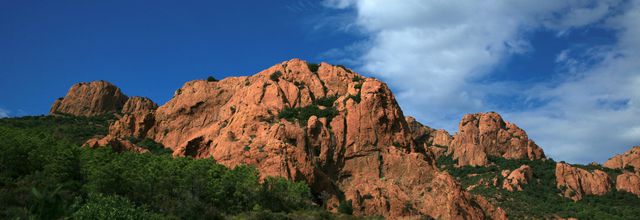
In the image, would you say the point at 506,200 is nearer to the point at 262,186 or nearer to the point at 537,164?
the point at 537,164

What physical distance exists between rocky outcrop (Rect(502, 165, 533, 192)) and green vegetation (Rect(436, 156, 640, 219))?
118 cm

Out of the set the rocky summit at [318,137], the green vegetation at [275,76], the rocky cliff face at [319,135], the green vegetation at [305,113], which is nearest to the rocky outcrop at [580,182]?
the rocky summit at [318,137]

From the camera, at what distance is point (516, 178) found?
411 feet

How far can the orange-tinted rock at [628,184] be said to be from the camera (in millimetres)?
127375

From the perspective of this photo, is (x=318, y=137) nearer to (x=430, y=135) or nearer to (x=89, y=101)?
(x=89, y=101)

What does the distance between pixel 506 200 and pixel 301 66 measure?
177 ft

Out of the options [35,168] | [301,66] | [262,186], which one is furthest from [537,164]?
[35,168]

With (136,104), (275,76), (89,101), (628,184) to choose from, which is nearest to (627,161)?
(628,184)

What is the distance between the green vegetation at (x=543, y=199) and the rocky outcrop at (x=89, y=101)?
3384 inches

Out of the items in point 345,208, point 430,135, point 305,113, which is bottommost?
point 345,208

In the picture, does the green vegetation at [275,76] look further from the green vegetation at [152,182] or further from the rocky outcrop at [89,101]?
the rocky outcrop at [89,101]

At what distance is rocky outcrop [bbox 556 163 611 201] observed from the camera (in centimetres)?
12538

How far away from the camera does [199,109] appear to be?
278ft

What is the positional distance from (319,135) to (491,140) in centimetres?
10062
